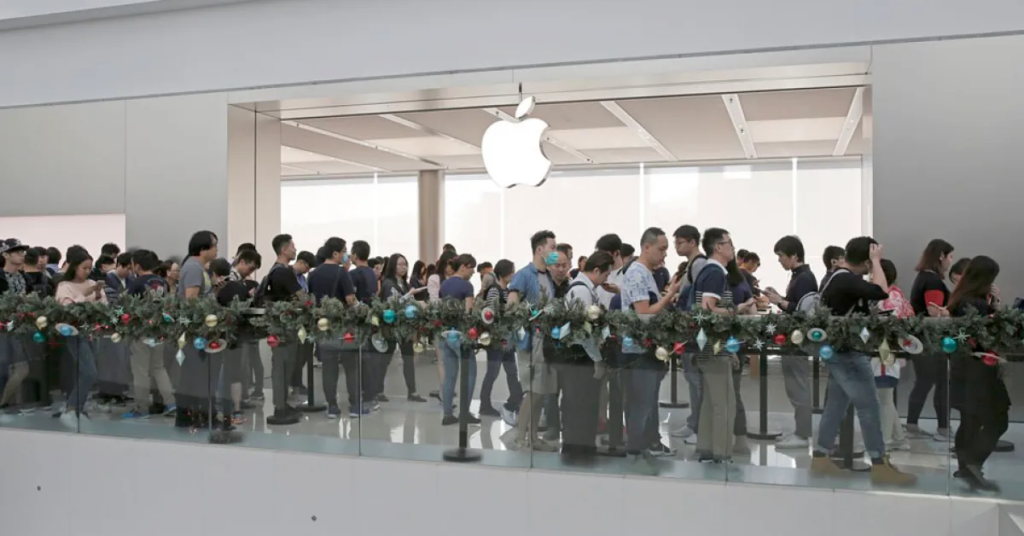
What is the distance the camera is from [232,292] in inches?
281

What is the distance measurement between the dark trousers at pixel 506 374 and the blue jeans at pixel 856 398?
1.87 m

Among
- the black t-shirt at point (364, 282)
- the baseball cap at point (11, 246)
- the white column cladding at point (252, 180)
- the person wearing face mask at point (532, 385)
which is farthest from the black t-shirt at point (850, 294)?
the baseball cap at point (11, 246)

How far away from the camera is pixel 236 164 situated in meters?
10.5

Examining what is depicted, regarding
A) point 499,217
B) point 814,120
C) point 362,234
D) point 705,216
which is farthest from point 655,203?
point 362,234

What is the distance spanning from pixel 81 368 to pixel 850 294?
5648 millimetres

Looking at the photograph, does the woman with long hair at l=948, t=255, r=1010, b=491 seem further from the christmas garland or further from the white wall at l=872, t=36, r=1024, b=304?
the white wall at l=872, t=36, r=1024, b=304

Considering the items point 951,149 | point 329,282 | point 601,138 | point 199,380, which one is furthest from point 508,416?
point 601,138

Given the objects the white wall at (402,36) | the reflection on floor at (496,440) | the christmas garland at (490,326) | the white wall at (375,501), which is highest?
the white wall at (402,36)

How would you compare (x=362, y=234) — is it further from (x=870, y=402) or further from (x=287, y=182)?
(x=870, y=402)

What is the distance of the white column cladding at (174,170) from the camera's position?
10406 millimetres

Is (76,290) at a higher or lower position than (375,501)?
higher

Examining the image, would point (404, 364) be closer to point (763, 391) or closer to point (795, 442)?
point (763, 391)

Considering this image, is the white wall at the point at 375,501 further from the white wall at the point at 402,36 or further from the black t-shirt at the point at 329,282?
the white wall at the point at 402,36

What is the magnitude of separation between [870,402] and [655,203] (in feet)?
35.0
